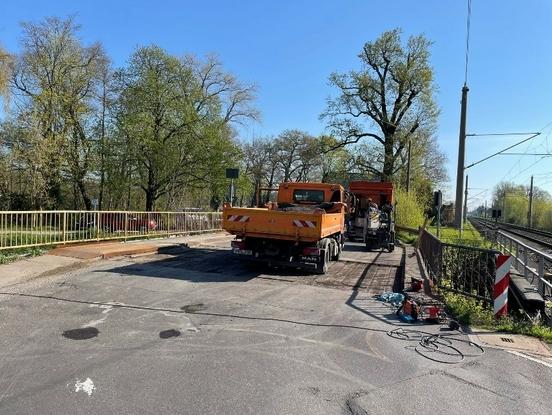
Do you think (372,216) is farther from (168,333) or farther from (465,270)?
(168,333)

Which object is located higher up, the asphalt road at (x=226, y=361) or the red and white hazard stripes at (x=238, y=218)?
the red and white hazard stripes at (x=238, y=218)

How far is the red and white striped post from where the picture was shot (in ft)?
26.8

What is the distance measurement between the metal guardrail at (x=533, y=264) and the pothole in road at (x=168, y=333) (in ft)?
21.1

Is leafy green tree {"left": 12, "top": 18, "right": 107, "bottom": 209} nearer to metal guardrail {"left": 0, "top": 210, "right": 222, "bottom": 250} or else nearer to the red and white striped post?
metal guardrail {"left": 0, "top": 210, "right": 222, "bottom": 250}

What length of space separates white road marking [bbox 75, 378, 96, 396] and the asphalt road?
0.08 ft

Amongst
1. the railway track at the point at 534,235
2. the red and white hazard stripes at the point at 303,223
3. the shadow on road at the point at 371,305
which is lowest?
the railway track at the point at 534,235

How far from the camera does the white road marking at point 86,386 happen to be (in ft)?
14.9

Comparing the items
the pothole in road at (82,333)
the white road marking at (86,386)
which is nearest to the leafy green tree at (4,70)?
the pothole in road at (82,333)

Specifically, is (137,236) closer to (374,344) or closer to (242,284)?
(242,284)

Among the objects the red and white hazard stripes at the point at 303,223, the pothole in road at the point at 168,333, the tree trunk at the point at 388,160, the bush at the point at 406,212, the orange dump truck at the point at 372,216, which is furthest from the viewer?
the tree trunk at the point at 388,160

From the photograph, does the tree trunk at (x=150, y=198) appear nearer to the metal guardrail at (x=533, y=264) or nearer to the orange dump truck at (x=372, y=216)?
the orange dump truck at (x=372, y=216)

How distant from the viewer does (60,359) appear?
5.41 metres

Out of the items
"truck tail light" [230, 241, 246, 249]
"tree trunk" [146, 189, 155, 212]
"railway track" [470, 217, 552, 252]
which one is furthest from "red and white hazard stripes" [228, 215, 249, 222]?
"tree trunk" [146, 189, 155, 212]

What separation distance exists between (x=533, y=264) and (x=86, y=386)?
14048 millimetres
